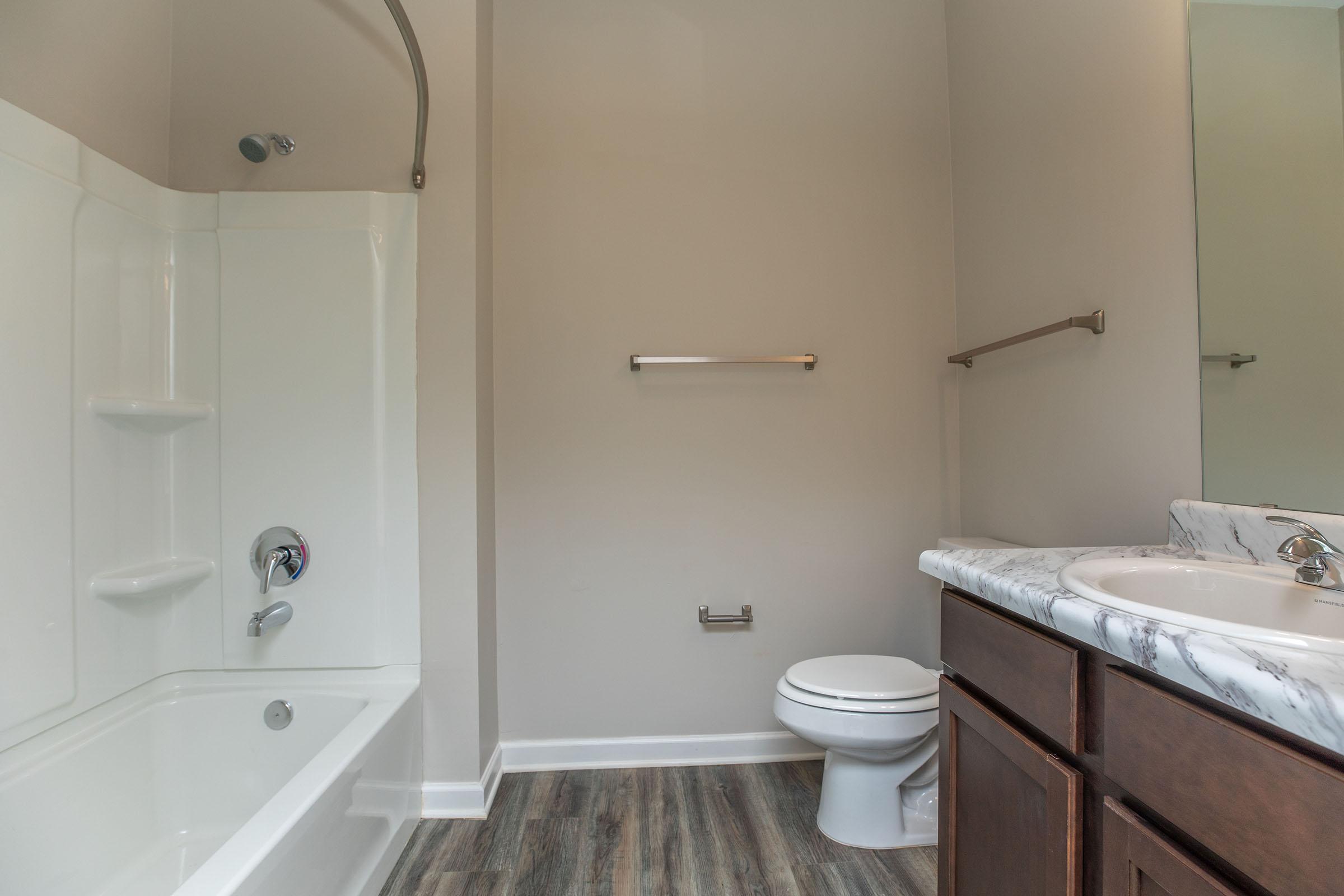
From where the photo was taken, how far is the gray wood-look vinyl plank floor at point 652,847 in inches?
55.4

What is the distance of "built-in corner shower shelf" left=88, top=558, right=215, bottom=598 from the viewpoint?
4.74 ft

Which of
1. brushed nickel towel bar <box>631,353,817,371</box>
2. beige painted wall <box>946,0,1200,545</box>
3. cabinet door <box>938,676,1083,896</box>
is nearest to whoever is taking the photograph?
cabinet door <box>938,676,1083,896</box>

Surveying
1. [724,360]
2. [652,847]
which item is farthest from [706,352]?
[652,847]

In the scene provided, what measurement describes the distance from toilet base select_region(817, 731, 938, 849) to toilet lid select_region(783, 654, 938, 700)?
158mm

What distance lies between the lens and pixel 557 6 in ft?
6.43

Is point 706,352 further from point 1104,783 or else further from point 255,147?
point 1104,783

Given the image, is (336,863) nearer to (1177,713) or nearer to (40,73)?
(1177,713)

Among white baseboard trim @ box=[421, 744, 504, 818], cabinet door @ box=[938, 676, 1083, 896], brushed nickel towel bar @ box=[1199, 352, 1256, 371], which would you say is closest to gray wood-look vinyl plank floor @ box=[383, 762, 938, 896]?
white baseboard trim @ box=[421, 744, 504, 818]

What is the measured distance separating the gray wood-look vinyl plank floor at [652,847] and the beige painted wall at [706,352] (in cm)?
20

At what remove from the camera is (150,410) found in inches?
60.2

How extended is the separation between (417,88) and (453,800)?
1.99 meters

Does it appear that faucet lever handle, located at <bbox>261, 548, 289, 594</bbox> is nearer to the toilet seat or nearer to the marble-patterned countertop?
the toilet seat

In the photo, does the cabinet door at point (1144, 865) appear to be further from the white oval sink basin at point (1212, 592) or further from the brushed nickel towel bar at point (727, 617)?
the brushed nickel towel bar at point (727, 617)

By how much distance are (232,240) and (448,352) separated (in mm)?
663
